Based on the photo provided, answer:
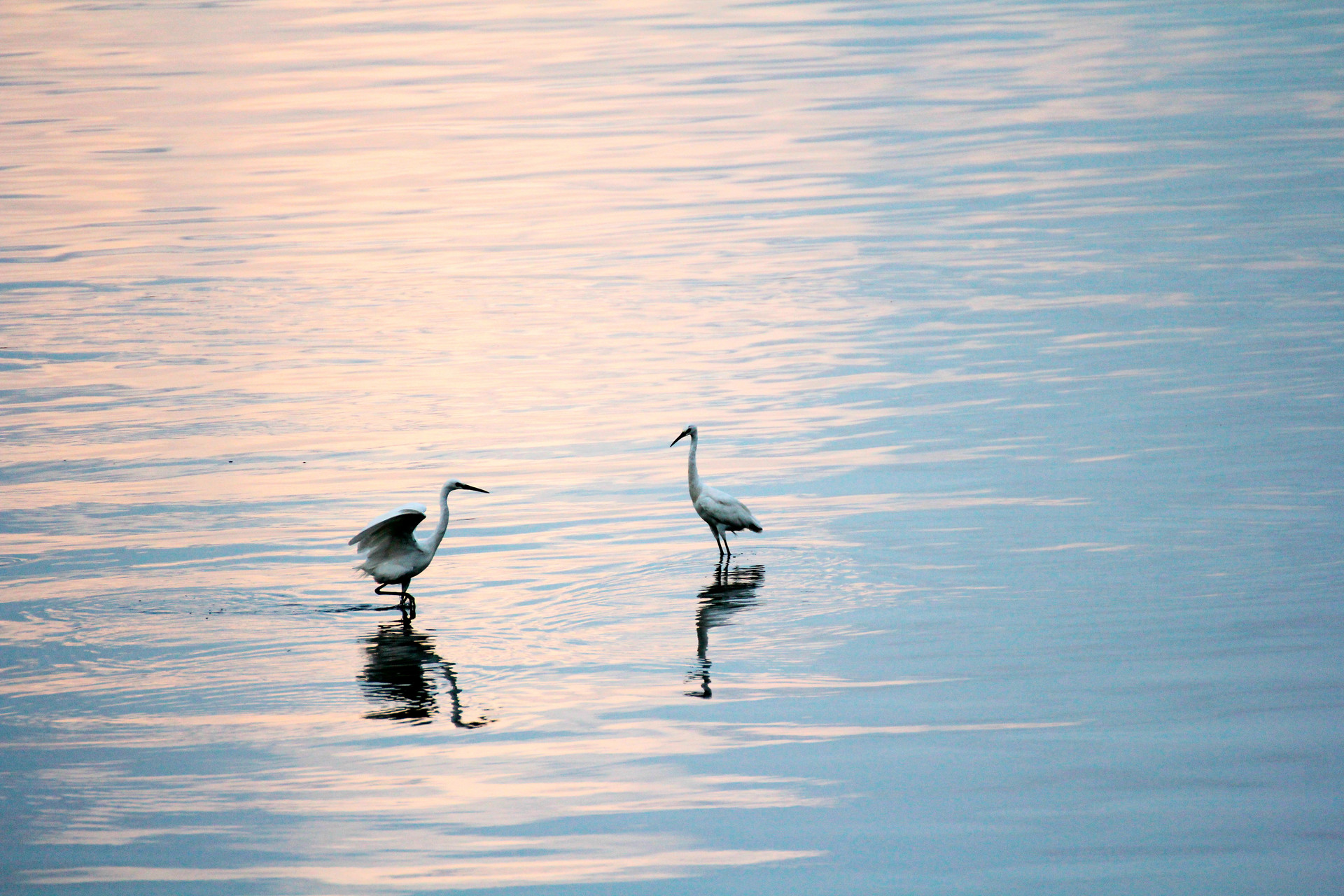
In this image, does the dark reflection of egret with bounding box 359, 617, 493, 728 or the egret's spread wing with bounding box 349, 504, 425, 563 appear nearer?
the dark reflection of egret with bounding box 359, 617, 493, 728

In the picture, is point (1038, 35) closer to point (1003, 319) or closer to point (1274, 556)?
point (1003, 319)

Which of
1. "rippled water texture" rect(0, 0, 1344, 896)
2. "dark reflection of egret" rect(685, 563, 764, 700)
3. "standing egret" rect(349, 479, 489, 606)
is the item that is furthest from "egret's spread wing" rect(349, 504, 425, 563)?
"dark reflection of egret" rect(685, 563, 764, 700)

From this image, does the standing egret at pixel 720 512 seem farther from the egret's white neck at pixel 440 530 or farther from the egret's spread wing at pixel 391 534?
the egret's spread wing at pixel 391 534

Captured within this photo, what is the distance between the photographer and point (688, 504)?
53.4 feet

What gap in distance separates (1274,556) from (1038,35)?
1606 inches

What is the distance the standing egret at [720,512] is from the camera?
47.2 feet

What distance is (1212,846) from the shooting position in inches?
353

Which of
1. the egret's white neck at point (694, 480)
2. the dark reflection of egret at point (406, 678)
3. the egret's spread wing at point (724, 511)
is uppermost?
the egret's white neck at point (694, 480)

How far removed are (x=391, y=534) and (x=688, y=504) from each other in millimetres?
3687

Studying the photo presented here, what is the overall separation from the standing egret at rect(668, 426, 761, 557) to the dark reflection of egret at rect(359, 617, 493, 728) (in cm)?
291

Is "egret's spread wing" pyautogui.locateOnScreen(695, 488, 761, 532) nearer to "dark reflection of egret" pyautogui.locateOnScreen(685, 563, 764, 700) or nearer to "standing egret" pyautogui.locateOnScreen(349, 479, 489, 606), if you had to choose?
"dark reflection of egret" pyautogui.locateOnScreen(685, 563, 764, 700)

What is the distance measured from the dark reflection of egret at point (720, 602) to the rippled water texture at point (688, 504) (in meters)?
0.07

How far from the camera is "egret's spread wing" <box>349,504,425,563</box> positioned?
518 inches

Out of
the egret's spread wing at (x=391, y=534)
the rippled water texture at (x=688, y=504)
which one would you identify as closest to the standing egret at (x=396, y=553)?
the egret's spread wing at (x=391, y=534)
